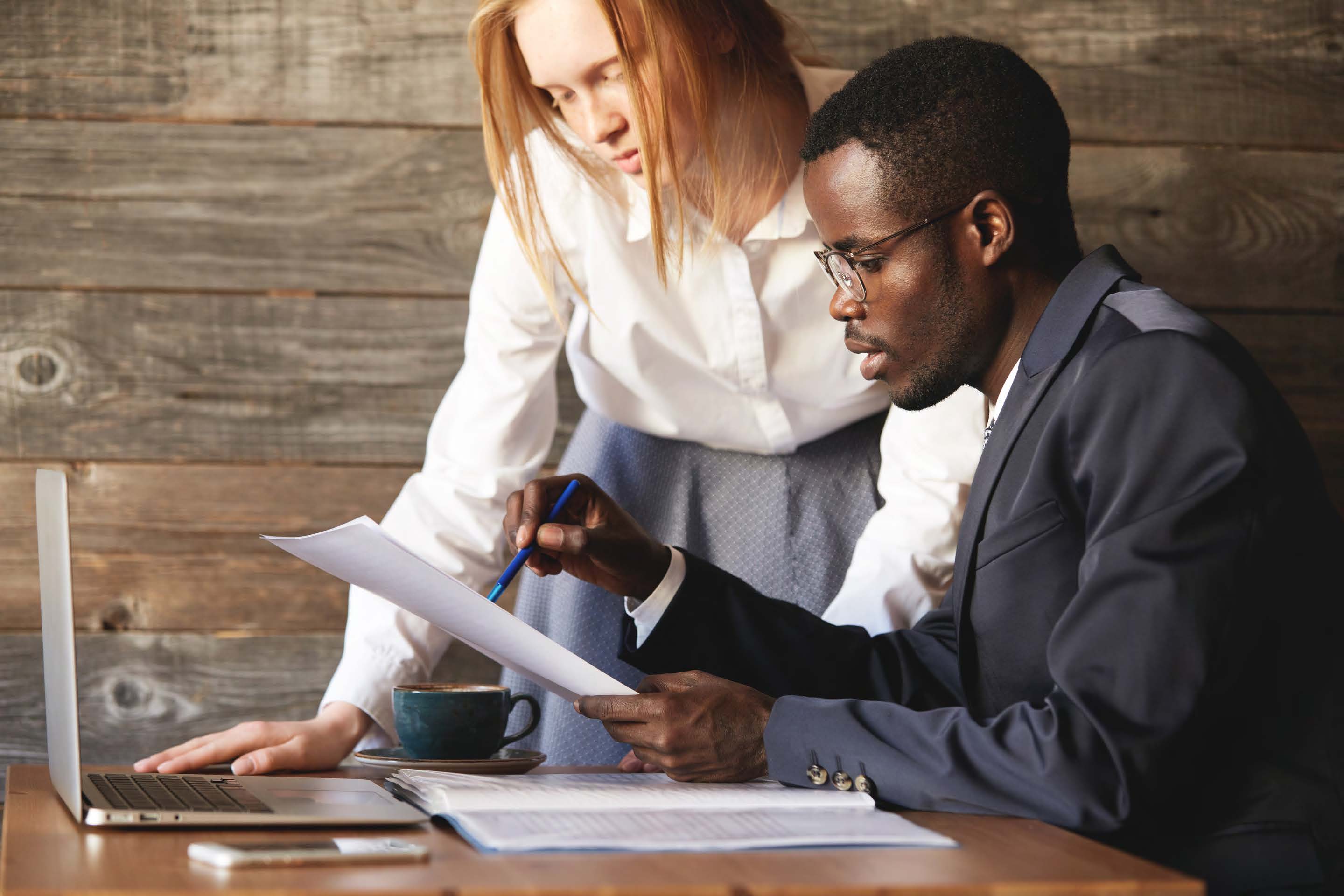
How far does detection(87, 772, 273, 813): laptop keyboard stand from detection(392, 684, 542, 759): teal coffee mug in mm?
148

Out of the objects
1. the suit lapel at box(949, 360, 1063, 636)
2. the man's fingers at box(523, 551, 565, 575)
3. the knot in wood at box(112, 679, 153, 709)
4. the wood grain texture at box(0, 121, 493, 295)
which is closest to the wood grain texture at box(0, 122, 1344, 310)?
the wood grain texture at box(0, 121, 493, 295)

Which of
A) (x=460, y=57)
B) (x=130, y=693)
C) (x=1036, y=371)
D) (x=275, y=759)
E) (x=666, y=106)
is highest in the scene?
(x=460, y=57)

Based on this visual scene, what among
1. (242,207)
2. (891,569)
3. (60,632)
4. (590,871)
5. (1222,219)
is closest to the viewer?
(590,871)

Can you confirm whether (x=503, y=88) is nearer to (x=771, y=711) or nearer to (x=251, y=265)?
(x=251, y=265)

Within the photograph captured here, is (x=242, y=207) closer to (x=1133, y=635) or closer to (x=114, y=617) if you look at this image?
(x=114, y=617)

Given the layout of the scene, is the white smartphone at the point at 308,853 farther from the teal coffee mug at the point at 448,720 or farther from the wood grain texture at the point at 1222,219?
the wood grain texture at the point at 1222,219

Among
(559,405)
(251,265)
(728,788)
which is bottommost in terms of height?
(728,788)

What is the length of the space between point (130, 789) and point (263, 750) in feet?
0.68

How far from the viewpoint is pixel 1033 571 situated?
95 cm

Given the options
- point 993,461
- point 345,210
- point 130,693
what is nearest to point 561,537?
point 993,461

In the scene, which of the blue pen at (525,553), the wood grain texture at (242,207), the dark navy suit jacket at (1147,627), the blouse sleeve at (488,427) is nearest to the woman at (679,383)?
the blouse sleeve at (488,427)

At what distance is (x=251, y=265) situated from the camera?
65.3 inches

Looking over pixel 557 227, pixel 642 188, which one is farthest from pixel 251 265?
pixel 642 188

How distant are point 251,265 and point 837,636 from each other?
0.93 m
